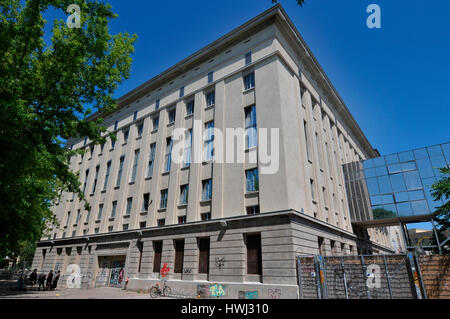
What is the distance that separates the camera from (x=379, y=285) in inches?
543

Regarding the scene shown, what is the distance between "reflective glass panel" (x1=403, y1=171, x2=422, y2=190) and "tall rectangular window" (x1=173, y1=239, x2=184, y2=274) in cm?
2392

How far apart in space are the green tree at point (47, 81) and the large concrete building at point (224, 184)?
10.0m

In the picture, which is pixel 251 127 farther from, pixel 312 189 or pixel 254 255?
pixel 254 255

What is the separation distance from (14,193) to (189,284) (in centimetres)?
1286

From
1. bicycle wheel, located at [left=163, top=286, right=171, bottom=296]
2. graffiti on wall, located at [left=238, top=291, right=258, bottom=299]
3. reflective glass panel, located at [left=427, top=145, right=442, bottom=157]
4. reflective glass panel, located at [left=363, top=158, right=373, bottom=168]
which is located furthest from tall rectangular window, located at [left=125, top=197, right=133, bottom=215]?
reflective glass panel, located at [left=427, top=145, right=442, bottom=157]

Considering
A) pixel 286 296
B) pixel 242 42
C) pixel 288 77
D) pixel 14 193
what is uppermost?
pixel 242 42

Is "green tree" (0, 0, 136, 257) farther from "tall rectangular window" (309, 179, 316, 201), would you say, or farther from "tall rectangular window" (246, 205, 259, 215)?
"tall rectangular window" (309, 179, 316, 201)

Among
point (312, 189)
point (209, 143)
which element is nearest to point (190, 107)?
point (209, 143)

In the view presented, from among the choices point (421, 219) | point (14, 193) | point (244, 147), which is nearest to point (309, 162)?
point (244, 147)

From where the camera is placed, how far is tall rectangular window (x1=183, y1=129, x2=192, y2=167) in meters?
24.3

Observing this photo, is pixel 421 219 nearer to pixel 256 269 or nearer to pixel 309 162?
pixel 309 162

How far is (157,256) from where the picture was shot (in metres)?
22.8

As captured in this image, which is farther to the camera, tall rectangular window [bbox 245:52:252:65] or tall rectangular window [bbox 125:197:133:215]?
tall rectangular window [bbox 125:197:133:215]

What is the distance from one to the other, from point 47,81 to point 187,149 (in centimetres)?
1385
